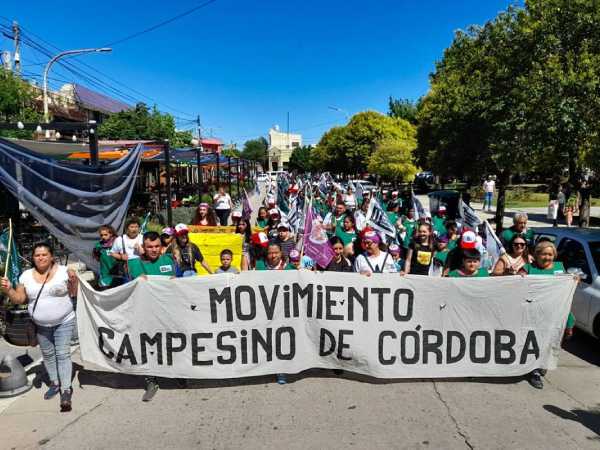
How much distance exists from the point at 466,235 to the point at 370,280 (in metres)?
1.59

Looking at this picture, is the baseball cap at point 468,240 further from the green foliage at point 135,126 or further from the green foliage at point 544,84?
the green foliage at point 135,126

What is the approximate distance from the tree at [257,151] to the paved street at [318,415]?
12536 centimetres

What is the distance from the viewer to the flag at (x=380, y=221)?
9.54 m

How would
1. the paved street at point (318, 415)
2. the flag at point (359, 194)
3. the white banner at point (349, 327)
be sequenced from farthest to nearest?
the flag at point (359, 194) < the white banner at point (349, 327) < the paved street at point (318, 415)

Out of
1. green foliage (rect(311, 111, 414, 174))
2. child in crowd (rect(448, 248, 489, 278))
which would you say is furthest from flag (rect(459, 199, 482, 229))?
green foliage (rect(311, 111, 414, 174))

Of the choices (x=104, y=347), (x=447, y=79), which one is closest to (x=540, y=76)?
(x=447, y=79)

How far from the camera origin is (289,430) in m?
4.31

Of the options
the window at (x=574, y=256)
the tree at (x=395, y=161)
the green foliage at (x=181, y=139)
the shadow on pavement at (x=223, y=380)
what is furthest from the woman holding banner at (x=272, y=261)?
the tree at (x=395, y=161)

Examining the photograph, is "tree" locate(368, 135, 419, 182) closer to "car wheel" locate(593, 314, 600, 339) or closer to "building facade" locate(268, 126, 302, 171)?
"car wheel" locate(593, 314, 600, 339)

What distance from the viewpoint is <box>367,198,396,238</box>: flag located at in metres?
9.54

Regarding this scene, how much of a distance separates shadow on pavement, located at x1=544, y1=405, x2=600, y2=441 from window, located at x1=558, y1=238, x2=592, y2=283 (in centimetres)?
204

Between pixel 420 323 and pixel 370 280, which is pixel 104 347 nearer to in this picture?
pixel 370 280

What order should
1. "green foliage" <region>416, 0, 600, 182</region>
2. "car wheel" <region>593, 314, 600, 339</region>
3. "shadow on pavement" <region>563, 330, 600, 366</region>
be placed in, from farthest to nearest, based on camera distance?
1. "green foliage" <region>416, 0, 600, 182</region>
2. "shadow on pavement" <region>563, 330, 600, 366</region>
3. "car wheel" <region>593, 314, 600, 339</region>

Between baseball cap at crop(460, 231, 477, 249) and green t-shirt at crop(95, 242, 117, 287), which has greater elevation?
baseball cap at crop(460, 231, 477, 249)
